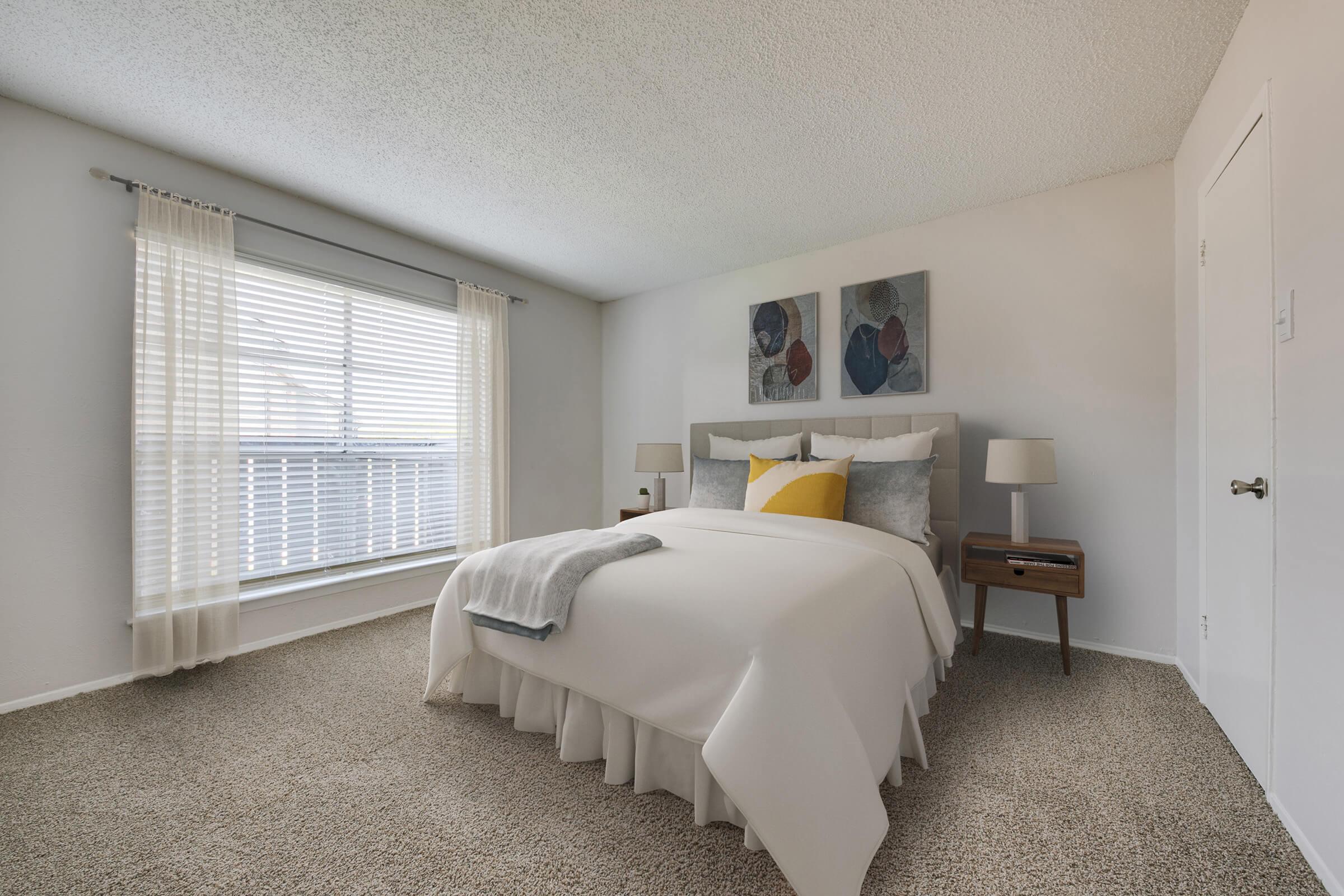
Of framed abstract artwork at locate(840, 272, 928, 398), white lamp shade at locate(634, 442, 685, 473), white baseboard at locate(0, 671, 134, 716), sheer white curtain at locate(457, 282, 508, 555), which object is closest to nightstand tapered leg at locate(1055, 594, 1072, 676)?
framed abstract artwork at locate(840, 272, 928, 398)

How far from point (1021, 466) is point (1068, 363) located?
80 cm

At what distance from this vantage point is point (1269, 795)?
1.55 meters

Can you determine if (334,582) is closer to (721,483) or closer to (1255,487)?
(721,483)

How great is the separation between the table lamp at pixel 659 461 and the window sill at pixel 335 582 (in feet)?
5.02

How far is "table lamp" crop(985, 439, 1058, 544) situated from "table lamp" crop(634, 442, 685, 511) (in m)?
2.12

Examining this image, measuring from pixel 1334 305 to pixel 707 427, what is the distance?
326 cm

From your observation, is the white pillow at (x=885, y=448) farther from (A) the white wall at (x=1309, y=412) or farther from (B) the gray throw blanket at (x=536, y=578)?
(B) the gray throw blanket at (x=536, y=578)

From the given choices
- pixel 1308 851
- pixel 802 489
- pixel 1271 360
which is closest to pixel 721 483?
pixel 802 489

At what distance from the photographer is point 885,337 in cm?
346

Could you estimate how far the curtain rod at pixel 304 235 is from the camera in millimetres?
2416

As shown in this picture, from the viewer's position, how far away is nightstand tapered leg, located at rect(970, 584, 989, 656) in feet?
8.96

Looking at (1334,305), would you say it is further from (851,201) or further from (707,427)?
(707,427)

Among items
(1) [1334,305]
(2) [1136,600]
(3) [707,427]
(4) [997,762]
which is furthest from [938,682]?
(3) [707,427]

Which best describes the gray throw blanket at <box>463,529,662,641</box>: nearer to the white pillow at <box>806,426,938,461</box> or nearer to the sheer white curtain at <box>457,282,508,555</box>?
the white pillow at <box>806,426,938,461</box>
